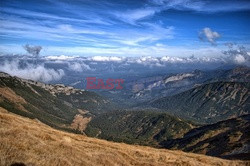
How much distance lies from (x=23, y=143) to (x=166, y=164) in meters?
23.2

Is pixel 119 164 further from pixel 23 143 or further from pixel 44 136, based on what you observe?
pixel 44 136

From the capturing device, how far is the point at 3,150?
2164 centimetres

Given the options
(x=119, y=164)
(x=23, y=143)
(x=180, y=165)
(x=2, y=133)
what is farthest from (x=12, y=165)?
(x=180, y=165)

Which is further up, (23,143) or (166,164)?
(23,143)

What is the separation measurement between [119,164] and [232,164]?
26.0m

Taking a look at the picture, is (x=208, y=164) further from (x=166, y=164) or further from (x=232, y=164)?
(x=166, y=164)

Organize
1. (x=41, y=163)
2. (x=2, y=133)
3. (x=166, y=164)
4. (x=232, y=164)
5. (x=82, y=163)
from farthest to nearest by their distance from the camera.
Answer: (x=232, y=164) < (x=166, y=164) < (x=2, y=133) < (x=82, y=163) < (x=41, y=163)

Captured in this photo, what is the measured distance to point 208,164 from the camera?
45.2 meters

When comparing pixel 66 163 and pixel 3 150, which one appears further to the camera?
pixel 66 163

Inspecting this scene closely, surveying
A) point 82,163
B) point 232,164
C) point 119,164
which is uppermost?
point 82,163

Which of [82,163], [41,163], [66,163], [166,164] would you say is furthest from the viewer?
[166,164]

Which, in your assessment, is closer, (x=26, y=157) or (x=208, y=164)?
(x=26, y=157)

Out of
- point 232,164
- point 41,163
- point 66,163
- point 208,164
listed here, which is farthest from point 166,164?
point 41,163

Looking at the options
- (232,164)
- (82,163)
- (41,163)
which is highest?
(41,163)
